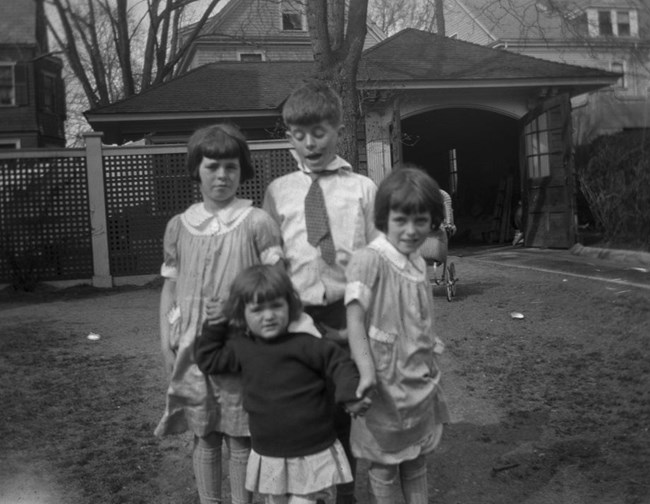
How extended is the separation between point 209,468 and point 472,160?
20.4 meters

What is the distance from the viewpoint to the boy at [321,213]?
278 cm

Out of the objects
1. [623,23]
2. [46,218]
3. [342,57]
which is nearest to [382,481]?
[342,57]

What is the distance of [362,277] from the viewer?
2621mm

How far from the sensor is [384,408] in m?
2.67

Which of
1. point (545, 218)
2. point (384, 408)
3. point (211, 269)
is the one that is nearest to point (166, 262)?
A: point (211, 269)

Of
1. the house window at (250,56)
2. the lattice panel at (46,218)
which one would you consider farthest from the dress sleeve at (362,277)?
the house window at (250,56)

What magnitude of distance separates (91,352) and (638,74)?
33.3 meters

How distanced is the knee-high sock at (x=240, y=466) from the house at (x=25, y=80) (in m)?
27.9

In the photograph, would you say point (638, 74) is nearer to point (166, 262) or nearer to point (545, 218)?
point (545, 218)

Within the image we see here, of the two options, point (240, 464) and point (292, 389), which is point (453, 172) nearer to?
point (240, 464)

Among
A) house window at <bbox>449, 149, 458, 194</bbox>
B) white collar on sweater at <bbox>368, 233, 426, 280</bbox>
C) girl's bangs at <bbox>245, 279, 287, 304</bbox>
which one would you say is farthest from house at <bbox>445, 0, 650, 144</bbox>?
girl's bangs at <bbox>245, 279, 287, 304</bbox>

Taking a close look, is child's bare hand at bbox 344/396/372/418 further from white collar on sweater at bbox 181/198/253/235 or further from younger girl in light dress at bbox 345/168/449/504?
white collar on sweater at bbox 181/198/253/235

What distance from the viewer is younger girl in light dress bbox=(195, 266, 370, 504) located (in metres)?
2.59

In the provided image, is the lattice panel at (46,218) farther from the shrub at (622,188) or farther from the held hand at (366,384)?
the held hand at (366,384)
